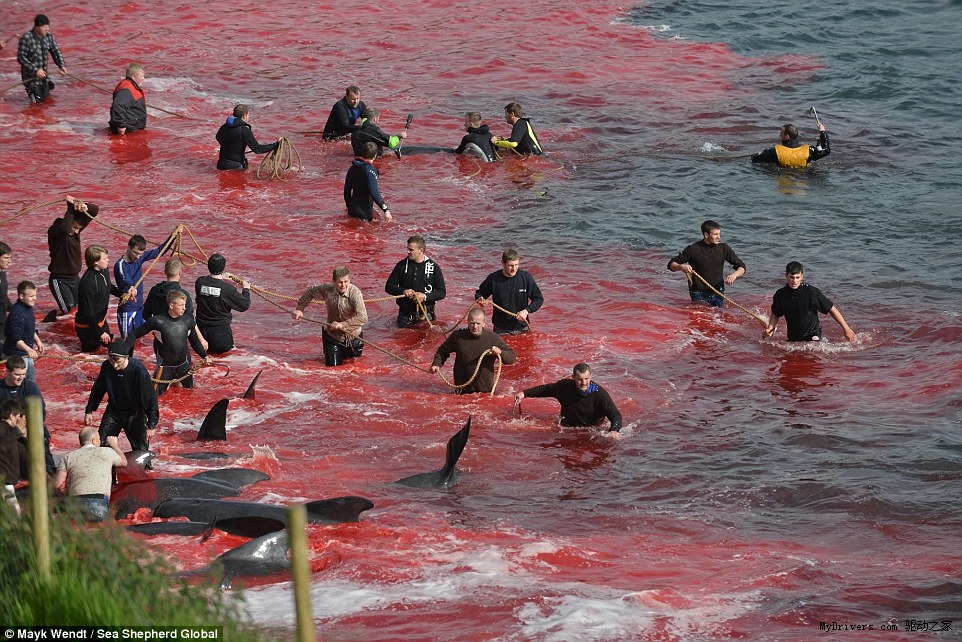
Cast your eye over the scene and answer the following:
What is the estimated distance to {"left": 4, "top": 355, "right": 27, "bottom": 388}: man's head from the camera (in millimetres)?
11008

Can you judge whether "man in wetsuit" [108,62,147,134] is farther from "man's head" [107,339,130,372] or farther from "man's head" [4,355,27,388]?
"man's head" [4,355,27,388]

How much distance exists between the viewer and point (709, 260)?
53.8 feet

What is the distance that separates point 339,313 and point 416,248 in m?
1.38

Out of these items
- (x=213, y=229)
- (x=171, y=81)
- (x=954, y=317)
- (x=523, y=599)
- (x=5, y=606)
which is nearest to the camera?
(x=5, y=606)

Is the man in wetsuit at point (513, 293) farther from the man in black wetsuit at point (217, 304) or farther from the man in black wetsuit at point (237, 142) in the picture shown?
the man in black wetsuit at point (237, 142)

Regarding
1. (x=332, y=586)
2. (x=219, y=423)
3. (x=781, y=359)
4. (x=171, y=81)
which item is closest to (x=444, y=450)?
(x=219, y=423)

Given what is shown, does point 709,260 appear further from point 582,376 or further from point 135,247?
point 135,247

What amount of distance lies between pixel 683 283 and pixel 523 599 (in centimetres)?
970

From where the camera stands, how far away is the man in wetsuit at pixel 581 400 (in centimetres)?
1290

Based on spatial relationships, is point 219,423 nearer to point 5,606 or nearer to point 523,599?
point 523,599

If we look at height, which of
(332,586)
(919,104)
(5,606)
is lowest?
(332,586)

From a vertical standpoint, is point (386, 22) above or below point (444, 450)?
above

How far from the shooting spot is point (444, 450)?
12844 mm

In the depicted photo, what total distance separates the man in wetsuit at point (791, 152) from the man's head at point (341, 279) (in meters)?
11.4
